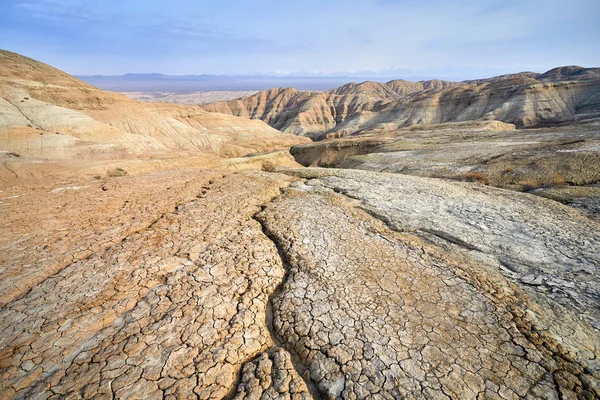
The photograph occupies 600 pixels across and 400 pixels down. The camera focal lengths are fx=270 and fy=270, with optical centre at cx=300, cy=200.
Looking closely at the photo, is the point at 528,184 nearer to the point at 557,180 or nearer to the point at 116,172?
the point at 557,180

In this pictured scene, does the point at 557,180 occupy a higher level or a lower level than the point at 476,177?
higher

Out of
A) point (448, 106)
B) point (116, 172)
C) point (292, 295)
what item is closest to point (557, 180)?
point (292, 295)

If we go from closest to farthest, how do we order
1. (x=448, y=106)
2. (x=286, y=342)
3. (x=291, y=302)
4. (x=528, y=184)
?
(x=286, y=342) < (x=291, y=302) < (x=528, y=184) < (x=448, y=106)

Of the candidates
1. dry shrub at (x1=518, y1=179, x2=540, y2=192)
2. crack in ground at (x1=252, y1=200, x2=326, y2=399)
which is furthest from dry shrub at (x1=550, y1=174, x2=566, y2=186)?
crack in ground at (x1=252, y1=200, x2=326, y2=399)

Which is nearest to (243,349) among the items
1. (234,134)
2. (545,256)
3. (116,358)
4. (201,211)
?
(116,358)

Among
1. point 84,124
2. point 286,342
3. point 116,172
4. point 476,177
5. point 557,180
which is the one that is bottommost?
point 116,172

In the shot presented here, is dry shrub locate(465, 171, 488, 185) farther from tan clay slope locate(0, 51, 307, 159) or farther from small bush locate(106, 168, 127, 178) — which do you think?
tan clay slope locate(0, 51, 307, 159)

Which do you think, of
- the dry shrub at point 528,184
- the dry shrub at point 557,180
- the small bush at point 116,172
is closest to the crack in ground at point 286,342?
the dry shrub at point 528,184
